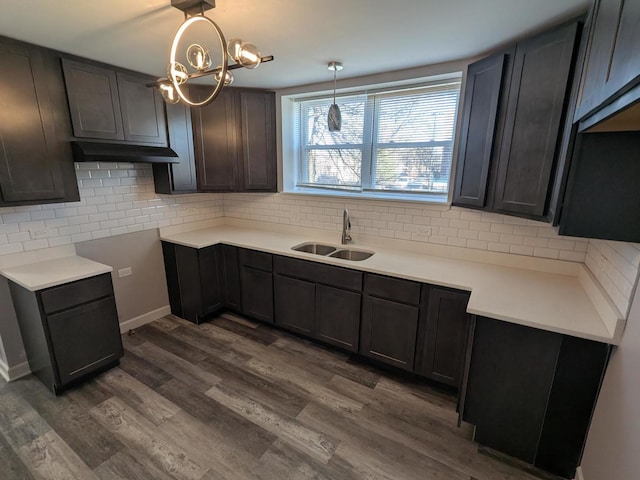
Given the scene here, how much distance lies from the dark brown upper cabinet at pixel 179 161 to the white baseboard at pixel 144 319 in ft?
4.19

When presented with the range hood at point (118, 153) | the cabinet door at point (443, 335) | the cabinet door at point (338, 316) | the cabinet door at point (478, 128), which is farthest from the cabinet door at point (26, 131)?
the cabinet door at point (478, 128)

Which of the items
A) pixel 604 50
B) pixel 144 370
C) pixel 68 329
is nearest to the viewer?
pixel 604 50

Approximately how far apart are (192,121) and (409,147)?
6.88 ft

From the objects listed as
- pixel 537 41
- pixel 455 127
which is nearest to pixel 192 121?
pixel 455 127

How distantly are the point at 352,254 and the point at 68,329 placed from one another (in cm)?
229

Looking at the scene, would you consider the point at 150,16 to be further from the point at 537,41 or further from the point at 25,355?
the point at 25,355

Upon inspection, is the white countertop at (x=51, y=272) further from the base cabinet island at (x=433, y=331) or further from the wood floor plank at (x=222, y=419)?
the wood floor plank at (x=222, y=419)

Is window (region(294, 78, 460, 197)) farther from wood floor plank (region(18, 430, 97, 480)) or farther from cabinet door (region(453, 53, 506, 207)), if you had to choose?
wood floor plank (region(18, 430, 97, 480))

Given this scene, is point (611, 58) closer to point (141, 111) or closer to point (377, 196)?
point (377, 196)

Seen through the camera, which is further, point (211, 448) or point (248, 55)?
point (211, 448)

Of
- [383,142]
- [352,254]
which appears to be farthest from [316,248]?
[383,142]

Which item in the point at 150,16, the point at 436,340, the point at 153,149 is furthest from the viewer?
the point at 153,149

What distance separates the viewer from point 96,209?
109 inches

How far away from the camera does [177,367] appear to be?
2572 millimetres
